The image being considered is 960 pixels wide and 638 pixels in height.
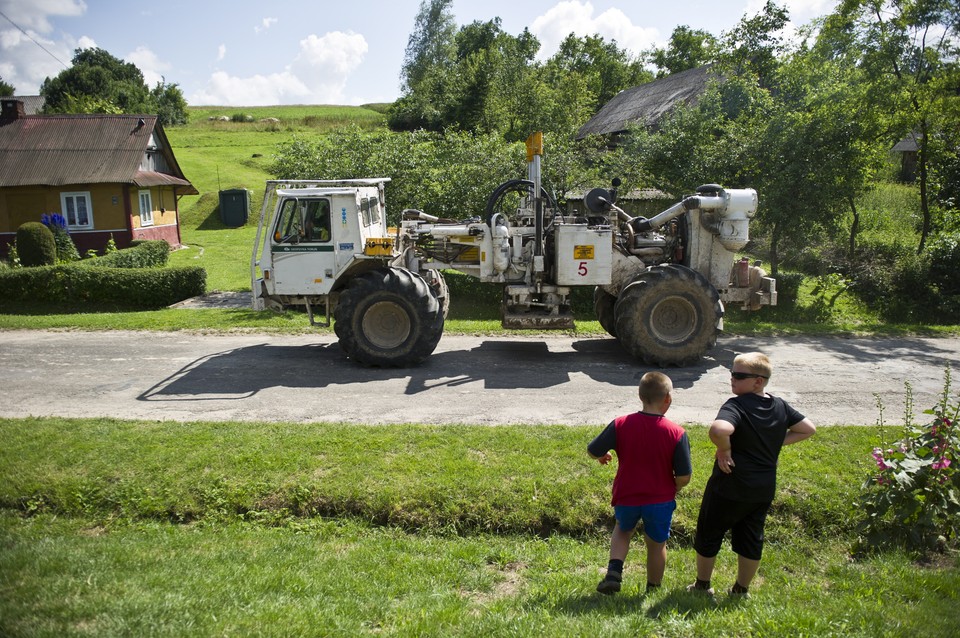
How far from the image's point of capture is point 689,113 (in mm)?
18422

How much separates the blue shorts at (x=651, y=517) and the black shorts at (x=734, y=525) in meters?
0.28

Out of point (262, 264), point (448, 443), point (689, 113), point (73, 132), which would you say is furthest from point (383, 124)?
point (448, 443)

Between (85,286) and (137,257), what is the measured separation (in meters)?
4.87

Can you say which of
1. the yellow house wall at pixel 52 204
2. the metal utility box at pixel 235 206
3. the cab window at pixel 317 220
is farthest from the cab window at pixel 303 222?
the metal utility box at pixel 235 206

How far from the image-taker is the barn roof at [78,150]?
25.5 m

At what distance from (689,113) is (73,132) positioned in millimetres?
23278

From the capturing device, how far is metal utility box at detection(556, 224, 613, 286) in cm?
1140

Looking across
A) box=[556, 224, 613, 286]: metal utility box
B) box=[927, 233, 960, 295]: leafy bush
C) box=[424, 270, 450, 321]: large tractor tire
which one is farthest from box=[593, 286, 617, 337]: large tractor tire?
box=[927, 233, 960, 295]: leafy bush

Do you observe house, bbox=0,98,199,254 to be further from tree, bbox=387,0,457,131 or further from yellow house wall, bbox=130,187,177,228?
tree, bbox=387,0,457,131

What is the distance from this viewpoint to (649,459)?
4.66m

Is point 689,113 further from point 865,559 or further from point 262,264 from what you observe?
point 865,559

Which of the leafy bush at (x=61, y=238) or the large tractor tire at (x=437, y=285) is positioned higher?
the leafy bush at (x=61, y=238)

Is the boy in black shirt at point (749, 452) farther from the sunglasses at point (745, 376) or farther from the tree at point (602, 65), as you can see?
the tree at point (602, 65)

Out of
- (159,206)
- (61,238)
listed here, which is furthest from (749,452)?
(159,206)
